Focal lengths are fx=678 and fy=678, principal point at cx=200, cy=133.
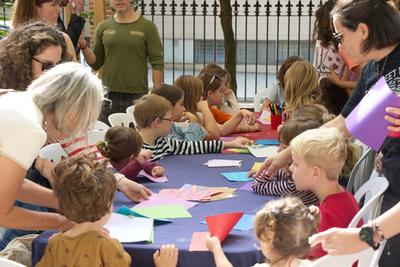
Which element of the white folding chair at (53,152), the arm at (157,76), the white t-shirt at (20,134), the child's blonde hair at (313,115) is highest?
the white t-shirt at (20,134)

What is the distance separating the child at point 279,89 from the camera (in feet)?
18.6

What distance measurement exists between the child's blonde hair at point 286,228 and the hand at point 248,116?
9.60 feet

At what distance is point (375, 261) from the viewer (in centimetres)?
257

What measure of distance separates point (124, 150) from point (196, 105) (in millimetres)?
1612

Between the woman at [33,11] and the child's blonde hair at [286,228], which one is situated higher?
the woman at [33,11]

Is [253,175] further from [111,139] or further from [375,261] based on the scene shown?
[375,261]

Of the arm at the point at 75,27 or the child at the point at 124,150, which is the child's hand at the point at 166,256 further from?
the arm at the point at 75,27

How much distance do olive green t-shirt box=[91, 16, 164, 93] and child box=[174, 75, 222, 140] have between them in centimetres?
111

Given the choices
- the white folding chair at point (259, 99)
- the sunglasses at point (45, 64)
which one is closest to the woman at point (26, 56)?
the sunglasses at point (45, 64)

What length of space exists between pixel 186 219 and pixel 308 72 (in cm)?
239

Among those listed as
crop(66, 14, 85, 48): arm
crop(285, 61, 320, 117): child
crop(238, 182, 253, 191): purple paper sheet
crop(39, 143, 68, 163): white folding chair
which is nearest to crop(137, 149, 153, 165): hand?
crop(39, 143, 68, 163): white folding chair

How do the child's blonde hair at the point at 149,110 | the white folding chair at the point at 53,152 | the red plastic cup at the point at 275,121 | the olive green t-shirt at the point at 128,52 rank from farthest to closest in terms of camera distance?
the olive green t-shirt at the point at 128,52, the red plastic cup at the point at 275,121, the child's blonde hair at the point at 149,110, the white folding chair at the point at 53,152

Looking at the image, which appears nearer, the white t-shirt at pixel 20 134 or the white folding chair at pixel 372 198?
the white t-shirt at pixel 20 134

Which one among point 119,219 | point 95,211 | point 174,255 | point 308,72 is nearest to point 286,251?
point 174,255
